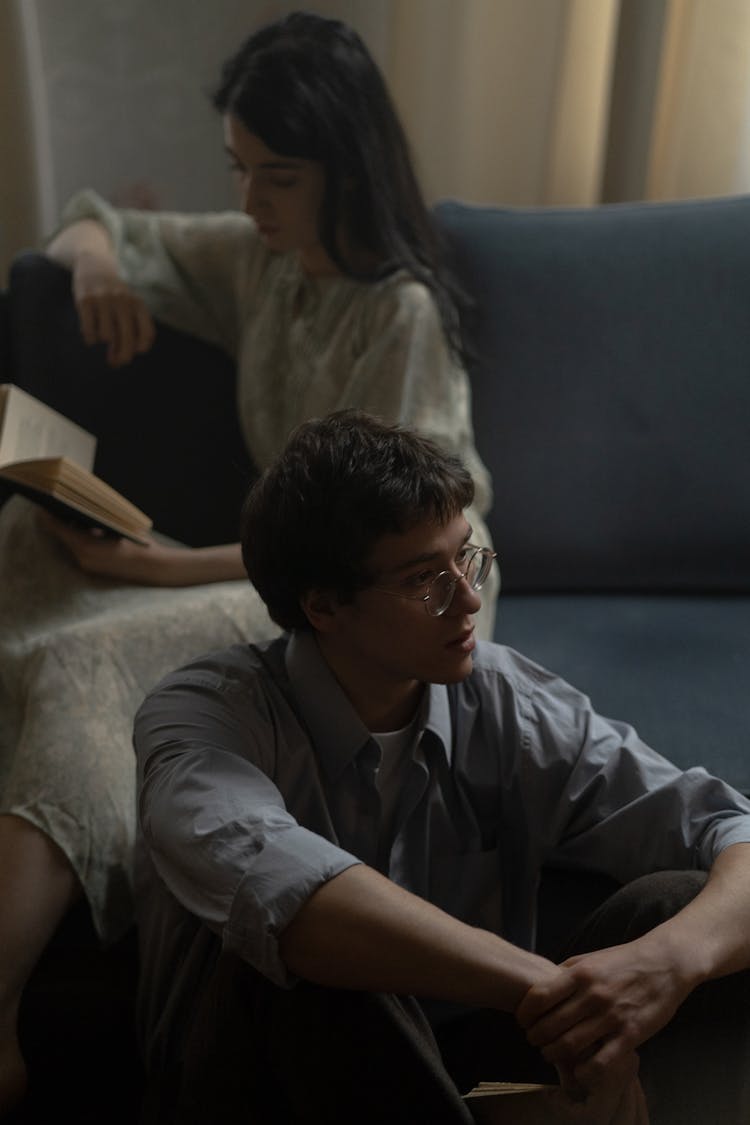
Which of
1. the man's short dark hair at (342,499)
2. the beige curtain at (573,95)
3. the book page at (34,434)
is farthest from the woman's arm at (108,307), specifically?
the man's short dark hair at (342,499)

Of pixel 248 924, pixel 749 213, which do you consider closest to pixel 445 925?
pixel 248 924

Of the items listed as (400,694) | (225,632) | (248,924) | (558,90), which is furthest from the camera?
(558,90)

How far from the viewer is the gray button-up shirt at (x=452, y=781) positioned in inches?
45.6

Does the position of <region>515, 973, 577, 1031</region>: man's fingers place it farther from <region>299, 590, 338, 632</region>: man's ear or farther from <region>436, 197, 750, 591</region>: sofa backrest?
<region>436, 197, 750, 591</region>: sofa backrest

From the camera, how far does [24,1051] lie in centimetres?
137

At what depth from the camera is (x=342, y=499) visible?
3.73 ft

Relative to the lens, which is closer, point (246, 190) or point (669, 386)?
point (246, 190)

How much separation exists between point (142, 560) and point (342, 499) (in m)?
0.59

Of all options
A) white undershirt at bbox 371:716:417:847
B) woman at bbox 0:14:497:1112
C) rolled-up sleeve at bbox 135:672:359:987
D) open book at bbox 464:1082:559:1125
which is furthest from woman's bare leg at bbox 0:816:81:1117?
open book at bbox 464:1082:559:1125

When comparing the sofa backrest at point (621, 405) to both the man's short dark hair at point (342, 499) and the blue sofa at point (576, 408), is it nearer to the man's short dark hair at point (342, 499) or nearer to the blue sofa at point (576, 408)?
the blue sofa at point (576, 408)

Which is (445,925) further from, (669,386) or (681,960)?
(669,386)

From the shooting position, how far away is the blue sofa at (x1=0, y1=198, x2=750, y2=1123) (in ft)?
6.23

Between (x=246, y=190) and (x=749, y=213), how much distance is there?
77 centimetres

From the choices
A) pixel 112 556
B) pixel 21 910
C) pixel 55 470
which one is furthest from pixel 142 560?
pixel 21 910
